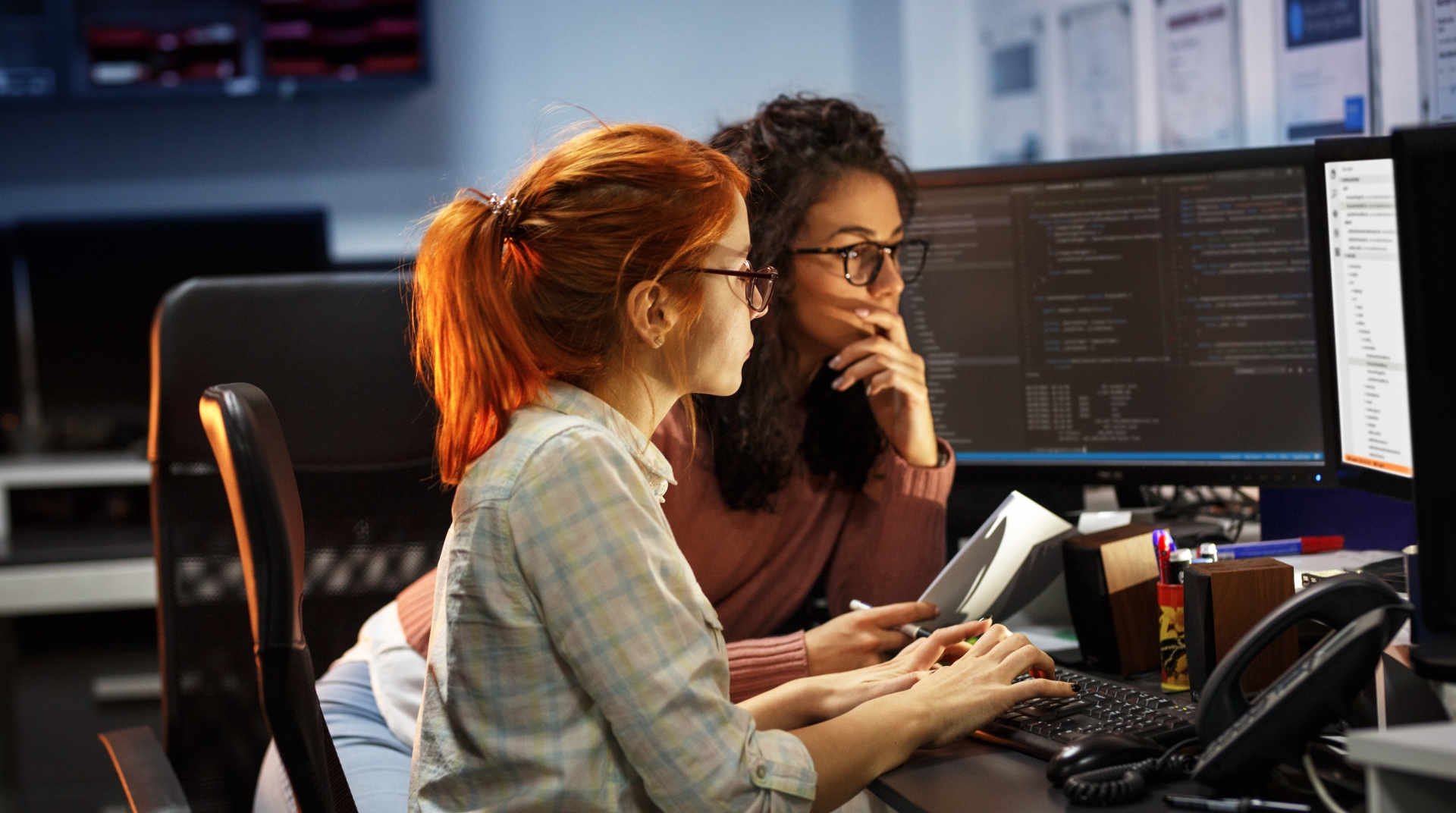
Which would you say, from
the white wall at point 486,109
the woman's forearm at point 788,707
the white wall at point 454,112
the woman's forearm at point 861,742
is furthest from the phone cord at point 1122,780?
the white wall at point 454,112

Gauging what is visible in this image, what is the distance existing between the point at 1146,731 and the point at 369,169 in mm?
2753

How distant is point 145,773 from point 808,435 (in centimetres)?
77

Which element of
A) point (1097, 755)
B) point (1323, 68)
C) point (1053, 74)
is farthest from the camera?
point (1053, 74)

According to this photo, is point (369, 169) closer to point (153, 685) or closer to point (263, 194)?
point (263, 194)

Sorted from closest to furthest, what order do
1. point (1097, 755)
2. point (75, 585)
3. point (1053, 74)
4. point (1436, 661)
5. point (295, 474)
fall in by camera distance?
point (1436, 661)
point (1097, 755)
point (295, 474)
point (75, 585)
point (1053, 74)

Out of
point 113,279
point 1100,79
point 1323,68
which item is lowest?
point 113,279

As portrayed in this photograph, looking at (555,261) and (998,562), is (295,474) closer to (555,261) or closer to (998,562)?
(555,261)

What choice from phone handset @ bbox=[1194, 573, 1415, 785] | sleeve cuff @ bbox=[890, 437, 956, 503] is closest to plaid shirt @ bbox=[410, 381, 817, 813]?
phone handset @ bbox=[1194, 573, 1415, 785]

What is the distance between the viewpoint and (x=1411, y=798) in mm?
638

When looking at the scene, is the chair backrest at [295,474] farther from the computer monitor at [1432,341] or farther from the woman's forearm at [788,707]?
the computer monitor at [1432,341]

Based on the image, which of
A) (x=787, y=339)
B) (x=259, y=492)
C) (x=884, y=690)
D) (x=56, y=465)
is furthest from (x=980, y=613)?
(x=56, y=465)

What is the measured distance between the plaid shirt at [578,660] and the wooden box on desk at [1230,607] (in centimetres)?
36

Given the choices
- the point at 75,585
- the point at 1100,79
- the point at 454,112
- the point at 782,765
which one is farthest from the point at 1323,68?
the point at 75,585

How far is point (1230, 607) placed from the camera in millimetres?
969
